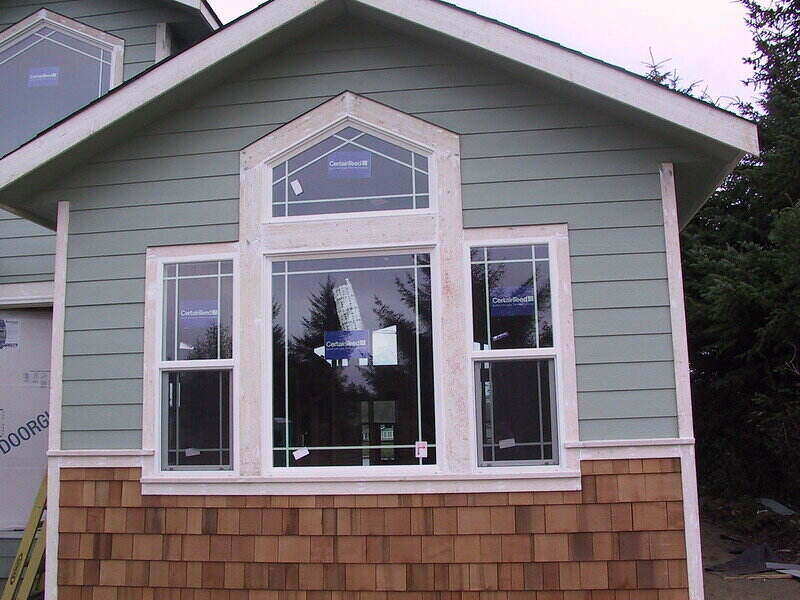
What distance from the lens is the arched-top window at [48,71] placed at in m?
7.09

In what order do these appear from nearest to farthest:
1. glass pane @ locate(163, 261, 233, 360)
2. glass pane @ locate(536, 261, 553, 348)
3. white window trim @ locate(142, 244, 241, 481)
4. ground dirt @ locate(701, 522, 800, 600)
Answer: glass pane @ locate(536, 261, 553, 348) < white window trim @ locate(142, 244, 241, 481) < glass pane @ locate(163, 261, 233, 360) < ground dirt @ locate(701, 522, 800, 600)

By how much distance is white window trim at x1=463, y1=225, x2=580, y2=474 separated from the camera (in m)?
4.77

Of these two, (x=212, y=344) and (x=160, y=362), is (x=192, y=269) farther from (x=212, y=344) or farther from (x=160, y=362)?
(x=160, y=362)

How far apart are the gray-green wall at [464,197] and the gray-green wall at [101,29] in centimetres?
171

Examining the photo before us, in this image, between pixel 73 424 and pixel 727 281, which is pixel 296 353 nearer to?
pixel 73 424

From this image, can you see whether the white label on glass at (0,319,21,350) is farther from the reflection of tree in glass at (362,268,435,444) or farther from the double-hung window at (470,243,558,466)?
the double-hung window at (470,243,558,466)

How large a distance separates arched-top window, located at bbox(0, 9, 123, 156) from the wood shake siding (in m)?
3.54

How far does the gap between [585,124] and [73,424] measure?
12.7ft

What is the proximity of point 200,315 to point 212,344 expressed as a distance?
0.22 m

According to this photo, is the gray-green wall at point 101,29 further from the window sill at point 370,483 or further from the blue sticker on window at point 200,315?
the window sill at point 370,483

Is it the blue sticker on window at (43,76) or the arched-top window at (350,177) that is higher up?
the blue sticker on window at (43,76)

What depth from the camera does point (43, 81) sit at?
7.20 metres

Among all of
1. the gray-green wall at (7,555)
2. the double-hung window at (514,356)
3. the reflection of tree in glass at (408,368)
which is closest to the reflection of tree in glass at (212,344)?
the reflection of tree in glass at (408,368)

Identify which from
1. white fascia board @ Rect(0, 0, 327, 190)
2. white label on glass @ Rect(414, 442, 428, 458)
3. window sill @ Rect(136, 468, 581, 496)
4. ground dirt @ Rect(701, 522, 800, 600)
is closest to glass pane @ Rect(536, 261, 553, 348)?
window sill @ Rect(136, 468, 581, 496)
